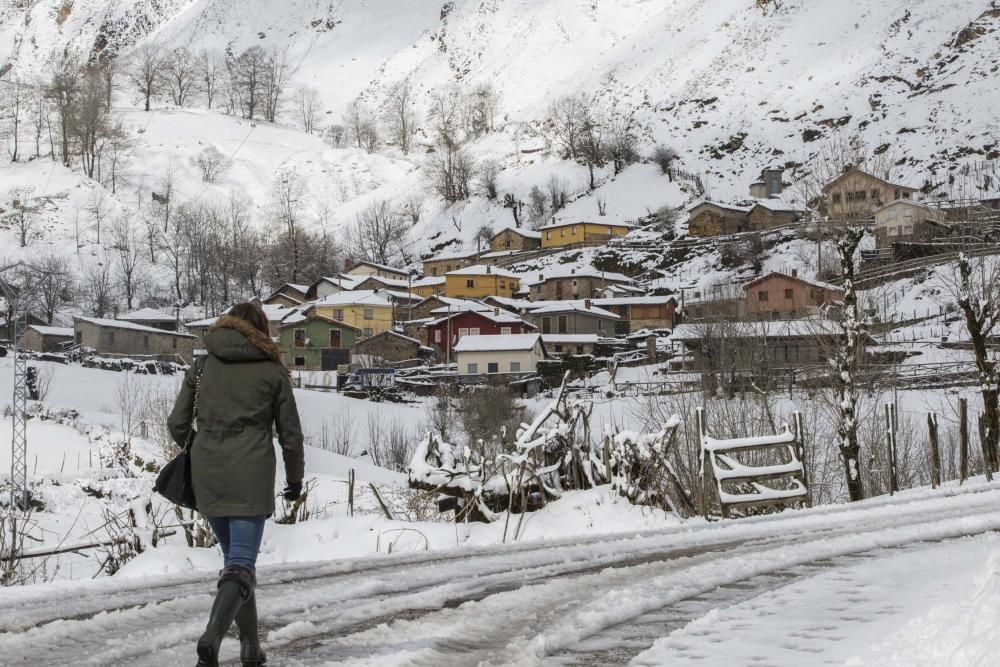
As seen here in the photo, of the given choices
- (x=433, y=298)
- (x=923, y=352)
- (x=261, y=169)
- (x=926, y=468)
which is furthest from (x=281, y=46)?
(x=926, y=468)

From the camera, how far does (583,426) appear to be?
14.1 meters

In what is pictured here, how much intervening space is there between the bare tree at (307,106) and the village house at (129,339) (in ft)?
287

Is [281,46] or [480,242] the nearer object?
[480,242]

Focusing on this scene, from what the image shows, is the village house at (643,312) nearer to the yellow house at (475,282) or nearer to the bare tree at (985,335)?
the yellow house at (475,282)

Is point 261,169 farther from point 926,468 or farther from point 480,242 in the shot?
point 926,468

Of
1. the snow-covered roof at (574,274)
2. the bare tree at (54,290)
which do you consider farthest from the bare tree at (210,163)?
the snow-covered roof at (574,274)

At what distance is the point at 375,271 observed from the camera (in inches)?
3728

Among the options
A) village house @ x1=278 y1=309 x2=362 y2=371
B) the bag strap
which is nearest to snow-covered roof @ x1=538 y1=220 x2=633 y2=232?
village house @ x1=278 y1=309 x2=362 y2=371

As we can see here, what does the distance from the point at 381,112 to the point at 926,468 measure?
457 ft

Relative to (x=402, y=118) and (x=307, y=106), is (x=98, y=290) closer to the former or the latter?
(x=402, y=118)

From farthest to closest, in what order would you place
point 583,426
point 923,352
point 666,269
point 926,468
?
point 666,269, point 923,352, point 926,468, point 583,426

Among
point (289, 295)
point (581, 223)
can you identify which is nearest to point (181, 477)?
point (289, 295)

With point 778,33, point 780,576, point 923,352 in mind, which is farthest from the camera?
point 778,33

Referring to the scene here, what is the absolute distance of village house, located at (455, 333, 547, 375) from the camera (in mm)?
60500
